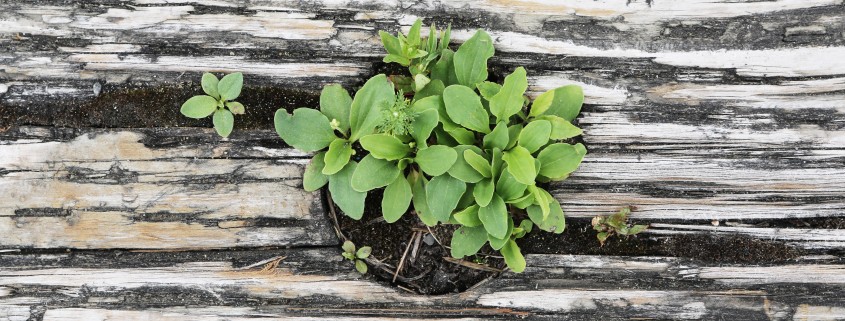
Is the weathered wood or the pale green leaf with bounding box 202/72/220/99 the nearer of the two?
the pale green leaf with bounding box 202/72/220/99

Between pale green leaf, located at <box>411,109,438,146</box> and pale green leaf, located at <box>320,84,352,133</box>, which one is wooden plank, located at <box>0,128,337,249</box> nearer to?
pale green leaf, located at <box>320,84,352,133</box>

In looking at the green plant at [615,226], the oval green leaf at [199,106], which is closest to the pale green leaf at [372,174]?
the oval green leaf at [199,106]

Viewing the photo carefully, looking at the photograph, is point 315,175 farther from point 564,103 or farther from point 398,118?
point 564,103

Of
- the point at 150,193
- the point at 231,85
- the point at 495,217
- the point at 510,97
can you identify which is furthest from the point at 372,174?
the point at 150,193

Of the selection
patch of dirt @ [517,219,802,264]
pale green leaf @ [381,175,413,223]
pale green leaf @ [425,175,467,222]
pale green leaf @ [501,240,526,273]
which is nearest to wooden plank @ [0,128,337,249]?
pale green leaf @ [381,175,413,223]

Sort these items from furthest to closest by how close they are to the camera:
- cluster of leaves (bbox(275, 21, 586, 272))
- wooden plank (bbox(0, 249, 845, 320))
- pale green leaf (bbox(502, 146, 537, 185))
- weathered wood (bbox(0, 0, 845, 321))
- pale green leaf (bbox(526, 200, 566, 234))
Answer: wooden plank (bbox(0, 249, 845, 320)) < weathered wood (bbox(0, 0, 845, 321)) < pale green leaf (bbox(526, 200, 566, 234)) < cluster of leaves (bbox(275, 21, 586, 272)) < pale green leaf (bbox(502, 146, 537, 185))

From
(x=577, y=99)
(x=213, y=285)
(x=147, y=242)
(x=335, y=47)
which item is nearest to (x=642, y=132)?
(x=577, y=99)
